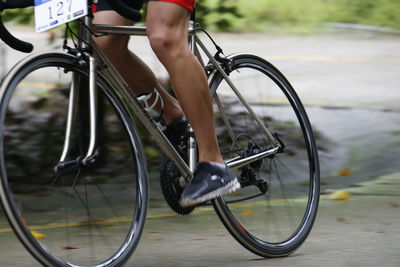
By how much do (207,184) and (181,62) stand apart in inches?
21.6

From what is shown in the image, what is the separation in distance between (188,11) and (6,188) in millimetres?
1142

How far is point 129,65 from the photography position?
4.57 metres

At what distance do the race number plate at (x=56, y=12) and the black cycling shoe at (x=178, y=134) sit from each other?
90cm

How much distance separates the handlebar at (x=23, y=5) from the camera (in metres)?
3.96

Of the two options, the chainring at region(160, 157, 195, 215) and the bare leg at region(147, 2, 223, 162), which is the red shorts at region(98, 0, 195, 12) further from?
the chainring at region(160, 157, 195, 215)

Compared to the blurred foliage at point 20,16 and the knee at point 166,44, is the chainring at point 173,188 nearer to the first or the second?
the knee at point 166,44

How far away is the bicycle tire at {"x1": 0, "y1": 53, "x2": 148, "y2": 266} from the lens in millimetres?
3811

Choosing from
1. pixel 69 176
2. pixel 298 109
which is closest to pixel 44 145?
pixel 298 109

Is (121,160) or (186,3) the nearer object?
(186,3)

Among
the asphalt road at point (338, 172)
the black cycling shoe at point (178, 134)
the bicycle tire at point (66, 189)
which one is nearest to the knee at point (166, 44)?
the bicycle tire at point (66, 189)

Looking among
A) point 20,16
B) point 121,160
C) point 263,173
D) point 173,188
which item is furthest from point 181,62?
point 20,16

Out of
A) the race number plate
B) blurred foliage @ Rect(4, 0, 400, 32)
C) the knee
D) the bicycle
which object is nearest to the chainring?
the bicycle

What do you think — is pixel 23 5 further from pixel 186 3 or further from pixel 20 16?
pixel 20 16

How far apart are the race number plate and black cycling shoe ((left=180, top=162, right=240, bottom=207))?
93 cm
